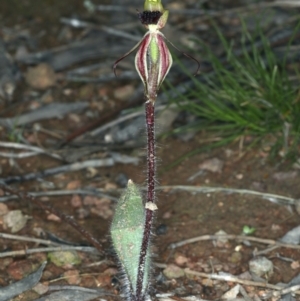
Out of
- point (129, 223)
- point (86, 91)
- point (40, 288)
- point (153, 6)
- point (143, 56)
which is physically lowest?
point (40, 288)

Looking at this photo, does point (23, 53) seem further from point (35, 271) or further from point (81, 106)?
point (35, 271)

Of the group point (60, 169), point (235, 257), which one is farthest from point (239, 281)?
point (60, 169)

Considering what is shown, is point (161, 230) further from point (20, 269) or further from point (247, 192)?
point (20, 269)

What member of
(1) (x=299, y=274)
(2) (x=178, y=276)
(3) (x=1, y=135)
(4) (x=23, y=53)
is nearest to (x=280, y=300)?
(1) (x=299, y=274)

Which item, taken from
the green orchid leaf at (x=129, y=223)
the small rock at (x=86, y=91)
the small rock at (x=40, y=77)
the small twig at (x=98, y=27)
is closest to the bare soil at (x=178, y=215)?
the green orchid leaf at (x=129, y=223)

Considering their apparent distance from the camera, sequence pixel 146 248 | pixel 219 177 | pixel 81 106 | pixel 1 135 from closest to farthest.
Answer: pixel 146 248, pixel 219 177, pixel 1 135, pixel 81 106
